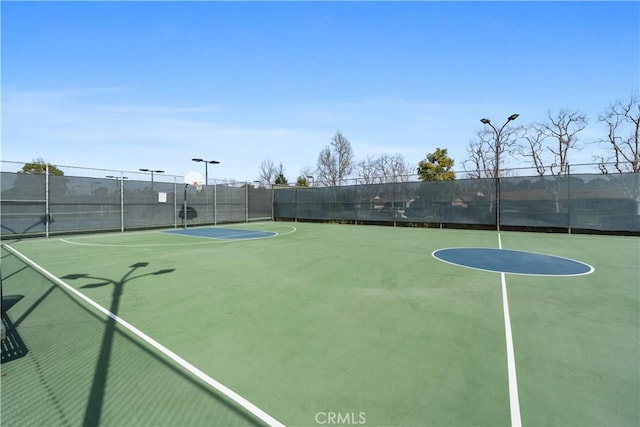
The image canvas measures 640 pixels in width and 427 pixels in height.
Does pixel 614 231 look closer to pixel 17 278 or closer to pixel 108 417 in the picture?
pixel 108 417

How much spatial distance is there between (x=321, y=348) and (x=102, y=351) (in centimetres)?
209

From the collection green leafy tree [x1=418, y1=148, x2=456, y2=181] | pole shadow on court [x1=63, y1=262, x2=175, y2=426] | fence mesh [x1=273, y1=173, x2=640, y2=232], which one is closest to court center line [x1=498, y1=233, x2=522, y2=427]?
pole shadow on court [x1=63, y1=262, x2=175, y2=426]

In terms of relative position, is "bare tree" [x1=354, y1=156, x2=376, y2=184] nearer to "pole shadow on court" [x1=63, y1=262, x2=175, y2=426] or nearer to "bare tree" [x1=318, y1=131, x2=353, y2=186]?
"bare tree" [x1=318, y1=131, x2=353, y2=186]

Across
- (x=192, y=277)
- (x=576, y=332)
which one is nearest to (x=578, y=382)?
(x=576, y=332)

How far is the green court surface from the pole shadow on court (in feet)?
0.05

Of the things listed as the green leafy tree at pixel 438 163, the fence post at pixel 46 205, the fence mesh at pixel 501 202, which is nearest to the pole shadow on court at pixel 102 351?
the fence post at pixel 46 205

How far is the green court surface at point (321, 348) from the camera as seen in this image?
6.84ft

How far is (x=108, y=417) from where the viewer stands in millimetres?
2004

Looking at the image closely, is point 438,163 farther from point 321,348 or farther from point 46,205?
point 321,348

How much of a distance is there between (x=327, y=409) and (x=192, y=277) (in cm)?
429

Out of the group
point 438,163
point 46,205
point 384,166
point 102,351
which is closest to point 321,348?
point 102,351

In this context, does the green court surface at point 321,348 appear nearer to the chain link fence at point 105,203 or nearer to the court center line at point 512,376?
the court center line at point 512,376

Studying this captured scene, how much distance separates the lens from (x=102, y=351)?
2.88 m

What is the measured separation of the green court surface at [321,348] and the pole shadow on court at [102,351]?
0.05 ft
